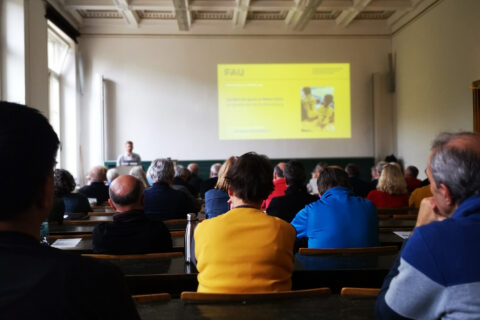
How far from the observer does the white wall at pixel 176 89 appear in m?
11.0

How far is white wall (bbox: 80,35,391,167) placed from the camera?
11.0 metres

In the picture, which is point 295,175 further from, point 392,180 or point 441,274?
point 441,274

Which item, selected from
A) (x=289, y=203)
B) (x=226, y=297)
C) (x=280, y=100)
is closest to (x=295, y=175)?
(x=289, y=203)

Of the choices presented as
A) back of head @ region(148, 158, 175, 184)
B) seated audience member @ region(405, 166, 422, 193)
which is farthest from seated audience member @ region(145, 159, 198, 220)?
seated audience member @ region(405, 166, 422, 193)

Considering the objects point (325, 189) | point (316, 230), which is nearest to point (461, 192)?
point (316, 230)

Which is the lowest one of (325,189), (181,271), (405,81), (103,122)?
(181,271)

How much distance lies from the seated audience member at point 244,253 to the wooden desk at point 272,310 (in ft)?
0.88

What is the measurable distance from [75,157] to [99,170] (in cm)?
532

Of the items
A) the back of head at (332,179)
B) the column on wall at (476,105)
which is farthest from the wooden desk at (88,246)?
the column on wall at (476,105)

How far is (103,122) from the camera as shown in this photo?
35.8 feet

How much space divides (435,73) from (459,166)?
9.09 m

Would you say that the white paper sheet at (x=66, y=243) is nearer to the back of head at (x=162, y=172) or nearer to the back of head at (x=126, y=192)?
the back of head at (x=126, y=192)

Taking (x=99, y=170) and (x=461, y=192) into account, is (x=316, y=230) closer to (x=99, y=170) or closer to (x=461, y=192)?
(x=461, y=192)

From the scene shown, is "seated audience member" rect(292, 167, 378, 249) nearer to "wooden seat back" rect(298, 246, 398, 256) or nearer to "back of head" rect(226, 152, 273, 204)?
"wooden seat back" rect(298, 246, 398, 256)
